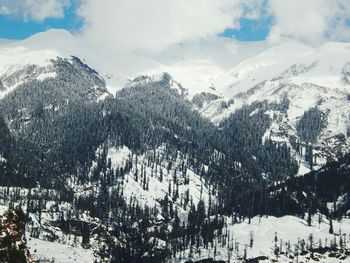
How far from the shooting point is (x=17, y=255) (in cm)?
10662

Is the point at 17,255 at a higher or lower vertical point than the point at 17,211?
lower

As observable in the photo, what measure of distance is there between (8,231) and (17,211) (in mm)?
5791

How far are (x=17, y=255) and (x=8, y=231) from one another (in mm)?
4419

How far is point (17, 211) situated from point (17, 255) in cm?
875

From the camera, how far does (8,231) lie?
106750 mm

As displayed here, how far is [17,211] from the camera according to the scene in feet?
367
